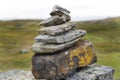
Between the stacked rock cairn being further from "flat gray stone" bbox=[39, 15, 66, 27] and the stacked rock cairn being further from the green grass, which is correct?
the green grass

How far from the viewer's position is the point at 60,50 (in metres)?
36.0

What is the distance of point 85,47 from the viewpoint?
37156mm

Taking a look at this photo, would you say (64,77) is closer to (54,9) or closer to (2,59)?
(54,9)

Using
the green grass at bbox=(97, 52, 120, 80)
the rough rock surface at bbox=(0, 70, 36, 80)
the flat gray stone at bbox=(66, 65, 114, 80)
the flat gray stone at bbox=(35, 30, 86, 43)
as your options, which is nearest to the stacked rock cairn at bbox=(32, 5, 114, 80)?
the flat gray stone at bbox=(35, 30, 86, 43)

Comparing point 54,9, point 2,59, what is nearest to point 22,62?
point 2,59

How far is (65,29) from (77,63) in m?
3.30

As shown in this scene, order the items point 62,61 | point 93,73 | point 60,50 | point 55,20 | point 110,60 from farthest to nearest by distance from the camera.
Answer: point 110,60
point 93,73
point 55,20
point 60,50
point 62,61

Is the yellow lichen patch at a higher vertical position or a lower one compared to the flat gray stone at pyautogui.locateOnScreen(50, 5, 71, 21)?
lower

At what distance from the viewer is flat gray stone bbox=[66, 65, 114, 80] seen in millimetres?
36812

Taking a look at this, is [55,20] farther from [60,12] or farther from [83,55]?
[83,55]

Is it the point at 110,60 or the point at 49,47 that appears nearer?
the point at 49,47

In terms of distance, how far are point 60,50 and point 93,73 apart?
13.1 feet

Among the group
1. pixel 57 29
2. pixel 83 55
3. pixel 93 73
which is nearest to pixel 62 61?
pixel 83 55

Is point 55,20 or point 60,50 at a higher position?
point 55,20
